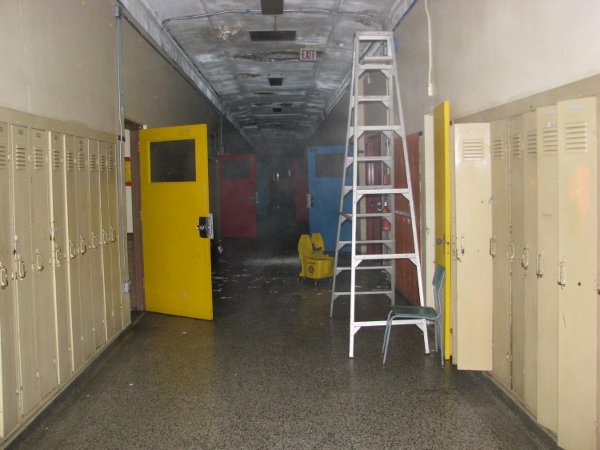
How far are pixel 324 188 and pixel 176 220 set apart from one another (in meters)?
4.71

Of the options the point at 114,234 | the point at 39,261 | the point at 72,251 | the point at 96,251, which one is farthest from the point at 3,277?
the point at 114,234

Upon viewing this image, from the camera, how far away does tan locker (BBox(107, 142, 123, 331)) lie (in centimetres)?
469

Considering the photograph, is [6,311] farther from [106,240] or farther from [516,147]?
[516,147]

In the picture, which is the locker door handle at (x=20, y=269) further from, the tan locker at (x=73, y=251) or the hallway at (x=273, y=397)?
the hallway at (x=273, y=397)

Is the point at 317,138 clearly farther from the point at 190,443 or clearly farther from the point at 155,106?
the point at 190,443

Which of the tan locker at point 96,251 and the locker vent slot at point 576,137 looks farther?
the tan locker at point 96,251

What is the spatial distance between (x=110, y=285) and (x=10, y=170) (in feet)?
6.34

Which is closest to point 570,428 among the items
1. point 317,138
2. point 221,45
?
point 221,45

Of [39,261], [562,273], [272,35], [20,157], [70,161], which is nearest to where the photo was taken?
[562,273]

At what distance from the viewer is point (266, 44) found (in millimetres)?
7434

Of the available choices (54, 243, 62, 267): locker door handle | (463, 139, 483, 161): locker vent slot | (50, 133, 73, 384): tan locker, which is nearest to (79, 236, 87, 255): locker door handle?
(50, 133, 73, 384): tan locker

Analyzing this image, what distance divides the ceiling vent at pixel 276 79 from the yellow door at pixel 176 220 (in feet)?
14.0

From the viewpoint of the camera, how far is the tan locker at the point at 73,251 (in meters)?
3.69

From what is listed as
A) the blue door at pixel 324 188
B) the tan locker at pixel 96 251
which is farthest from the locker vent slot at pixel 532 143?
the blue door at pixel 324 188
